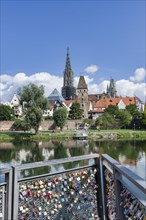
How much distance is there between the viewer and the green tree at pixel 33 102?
41.1 meters

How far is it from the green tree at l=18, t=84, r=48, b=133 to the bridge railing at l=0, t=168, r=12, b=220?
3862cm

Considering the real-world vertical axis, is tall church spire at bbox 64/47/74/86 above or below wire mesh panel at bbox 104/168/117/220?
above

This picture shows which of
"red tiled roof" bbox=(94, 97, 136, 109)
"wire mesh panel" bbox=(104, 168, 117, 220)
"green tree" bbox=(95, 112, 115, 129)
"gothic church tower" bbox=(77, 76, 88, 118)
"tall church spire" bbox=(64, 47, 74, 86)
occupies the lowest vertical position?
"wire mesh panel" bbox=(104, 168, 117, 220)

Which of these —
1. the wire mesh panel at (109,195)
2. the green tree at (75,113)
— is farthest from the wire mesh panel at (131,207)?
the green tree at (75,113)

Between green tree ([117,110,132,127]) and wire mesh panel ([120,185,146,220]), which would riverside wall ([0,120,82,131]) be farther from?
wire mesh panel ([120,185,146,220])

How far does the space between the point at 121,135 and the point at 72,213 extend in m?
43.4

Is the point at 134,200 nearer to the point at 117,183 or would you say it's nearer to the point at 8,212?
the point at 117,183

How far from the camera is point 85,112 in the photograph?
72188 millimetres

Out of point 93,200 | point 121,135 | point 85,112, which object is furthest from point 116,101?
point 93,200

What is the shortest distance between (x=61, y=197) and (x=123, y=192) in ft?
2.76

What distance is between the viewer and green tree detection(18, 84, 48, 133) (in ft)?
135

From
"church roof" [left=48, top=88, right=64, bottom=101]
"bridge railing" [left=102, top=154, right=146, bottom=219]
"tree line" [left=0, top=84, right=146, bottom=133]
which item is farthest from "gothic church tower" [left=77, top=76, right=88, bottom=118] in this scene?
"bridge railing" [left=102, top=154, right=146, bottom=219]

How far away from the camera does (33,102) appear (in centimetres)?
4112

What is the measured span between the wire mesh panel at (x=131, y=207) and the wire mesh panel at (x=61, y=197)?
735 mm
